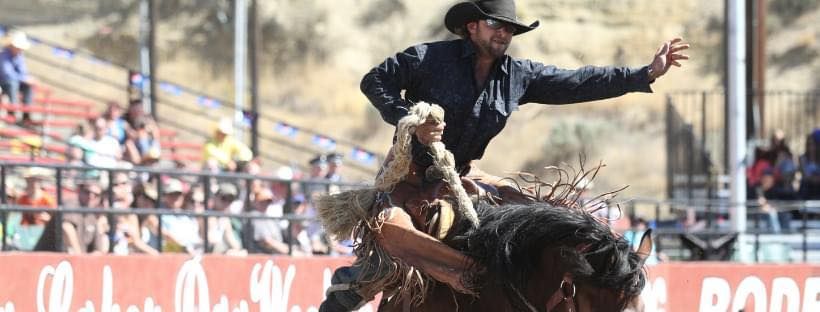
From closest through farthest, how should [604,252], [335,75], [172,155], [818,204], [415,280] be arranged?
[604,252], [415,280], [818,204], [172,155], [335,75]

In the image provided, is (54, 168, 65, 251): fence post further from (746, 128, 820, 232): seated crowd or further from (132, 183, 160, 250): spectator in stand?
(746, 128, 820, 232): seated crowd

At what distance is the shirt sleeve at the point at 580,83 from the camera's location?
6.26 metres

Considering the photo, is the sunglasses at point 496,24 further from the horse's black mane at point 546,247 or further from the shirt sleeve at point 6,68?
the shirt sleeve at point 6,68

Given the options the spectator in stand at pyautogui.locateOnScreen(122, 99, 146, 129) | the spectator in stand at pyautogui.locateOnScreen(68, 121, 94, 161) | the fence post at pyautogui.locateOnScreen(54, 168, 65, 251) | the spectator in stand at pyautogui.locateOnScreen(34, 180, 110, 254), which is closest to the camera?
the fence post at pyautogui.locateOnScreen(54, 168, 65, 251)

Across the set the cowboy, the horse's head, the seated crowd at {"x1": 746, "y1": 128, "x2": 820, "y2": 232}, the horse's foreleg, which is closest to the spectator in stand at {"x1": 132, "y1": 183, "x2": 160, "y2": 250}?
the cowboy

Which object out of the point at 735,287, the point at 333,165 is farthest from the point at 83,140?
the point at 735,287

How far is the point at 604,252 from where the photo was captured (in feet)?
17.1

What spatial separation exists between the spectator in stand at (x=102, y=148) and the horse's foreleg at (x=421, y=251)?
24.9 ft

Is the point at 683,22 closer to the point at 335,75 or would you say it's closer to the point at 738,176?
the point at 335,75

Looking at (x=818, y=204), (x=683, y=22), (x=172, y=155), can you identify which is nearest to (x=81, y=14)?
(x=683, y=22)

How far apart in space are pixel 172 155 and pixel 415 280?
48.7 feet

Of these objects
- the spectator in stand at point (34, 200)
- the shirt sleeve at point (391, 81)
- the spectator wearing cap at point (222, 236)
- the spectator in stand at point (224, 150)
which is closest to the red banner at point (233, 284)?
the spectator wearing cap at point (222, 236)

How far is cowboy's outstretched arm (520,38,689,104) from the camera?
6.20 meters

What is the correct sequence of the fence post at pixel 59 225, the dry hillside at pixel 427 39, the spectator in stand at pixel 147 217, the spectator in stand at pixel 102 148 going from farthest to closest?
the dry hillside at pixel 427 39 < the spectator in stand at pixel 102 148 < the spectator in stand at pixel 147 217 < the fence post at pixel 59 225
